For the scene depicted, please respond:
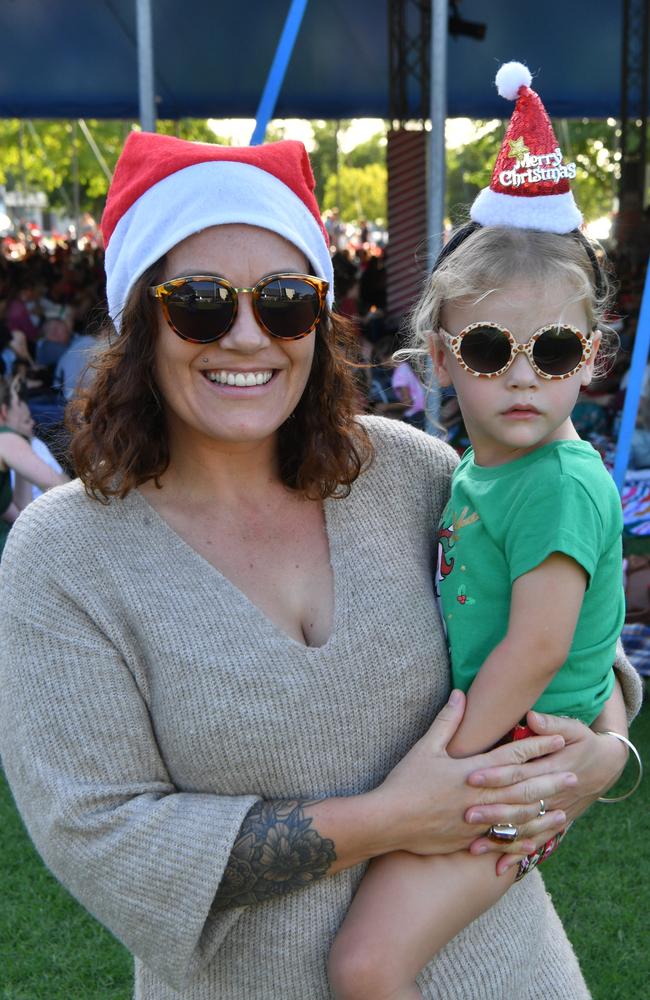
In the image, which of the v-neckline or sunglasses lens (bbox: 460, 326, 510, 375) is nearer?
the v-neckline

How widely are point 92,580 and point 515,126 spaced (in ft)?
3.32

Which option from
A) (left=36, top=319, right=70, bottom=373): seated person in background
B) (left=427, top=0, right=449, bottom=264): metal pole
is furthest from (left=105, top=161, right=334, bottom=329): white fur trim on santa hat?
(left=36, top=319, right=70, bottom=373): seated person in background

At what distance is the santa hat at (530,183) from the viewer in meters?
1.76

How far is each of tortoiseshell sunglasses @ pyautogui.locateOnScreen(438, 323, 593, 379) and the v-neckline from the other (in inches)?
14.0

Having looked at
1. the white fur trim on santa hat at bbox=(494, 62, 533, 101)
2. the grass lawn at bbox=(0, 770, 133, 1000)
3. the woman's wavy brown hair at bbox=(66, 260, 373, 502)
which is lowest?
the grass lawn at bbox=(0, 770, 133, 1000)

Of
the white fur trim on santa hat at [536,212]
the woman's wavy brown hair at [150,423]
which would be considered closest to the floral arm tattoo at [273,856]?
the woman's wavy brown hair at [150,423]

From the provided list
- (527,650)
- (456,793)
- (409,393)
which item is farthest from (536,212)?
(409,393)

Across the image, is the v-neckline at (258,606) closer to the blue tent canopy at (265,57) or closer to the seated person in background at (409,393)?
the seated person in background at (409,393)

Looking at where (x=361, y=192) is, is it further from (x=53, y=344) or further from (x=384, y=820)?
(x=384, y=820)

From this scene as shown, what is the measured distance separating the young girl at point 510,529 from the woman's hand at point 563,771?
0.02 m

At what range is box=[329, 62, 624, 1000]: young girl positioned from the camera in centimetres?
155

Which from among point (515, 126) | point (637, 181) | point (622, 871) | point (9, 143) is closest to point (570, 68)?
point (637, 181)

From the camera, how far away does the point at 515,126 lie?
1.81m

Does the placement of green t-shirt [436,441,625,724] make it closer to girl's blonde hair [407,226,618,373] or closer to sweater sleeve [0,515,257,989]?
girl's blonde hair [407,226,618,373]
